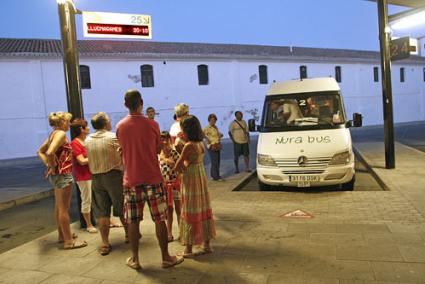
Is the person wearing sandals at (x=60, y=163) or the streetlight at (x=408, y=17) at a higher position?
the streetlight at (x=408, y=17)

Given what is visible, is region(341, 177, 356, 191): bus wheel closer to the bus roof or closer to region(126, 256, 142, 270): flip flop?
the bus roof

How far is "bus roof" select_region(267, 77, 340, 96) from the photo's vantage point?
348 inches

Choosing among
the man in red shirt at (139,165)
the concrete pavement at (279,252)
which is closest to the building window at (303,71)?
the concrete pavement at (279,252)

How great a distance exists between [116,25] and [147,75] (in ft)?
67.1

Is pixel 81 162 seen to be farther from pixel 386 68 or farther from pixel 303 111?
Answer: pixel 386 68

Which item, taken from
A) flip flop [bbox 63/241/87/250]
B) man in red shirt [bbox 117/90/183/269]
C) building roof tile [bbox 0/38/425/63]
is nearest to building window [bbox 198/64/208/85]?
building roof tile [bbox 0/38/425/63]

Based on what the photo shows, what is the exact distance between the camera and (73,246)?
507cm

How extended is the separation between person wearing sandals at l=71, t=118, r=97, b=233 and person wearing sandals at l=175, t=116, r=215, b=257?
1618 millimetres

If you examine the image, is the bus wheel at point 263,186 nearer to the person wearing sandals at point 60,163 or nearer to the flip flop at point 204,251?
the flip flop at point 204,251

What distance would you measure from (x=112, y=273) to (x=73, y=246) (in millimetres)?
1172

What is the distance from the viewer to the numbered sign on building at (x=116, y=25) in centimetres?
607

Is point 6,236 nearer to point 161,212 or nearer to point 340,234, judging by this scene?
point 161,212

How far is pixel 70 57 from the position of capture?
5.93 metres

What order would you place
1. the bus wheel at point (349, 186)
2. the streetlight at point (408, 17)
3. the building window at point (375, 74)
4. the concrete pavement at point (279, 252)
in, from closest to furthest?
the concrete pavement at point (279, 252) < the bus wheel at point (349, 186) < the streetlight at point (408, 17) < the building window at point (375, 74)
